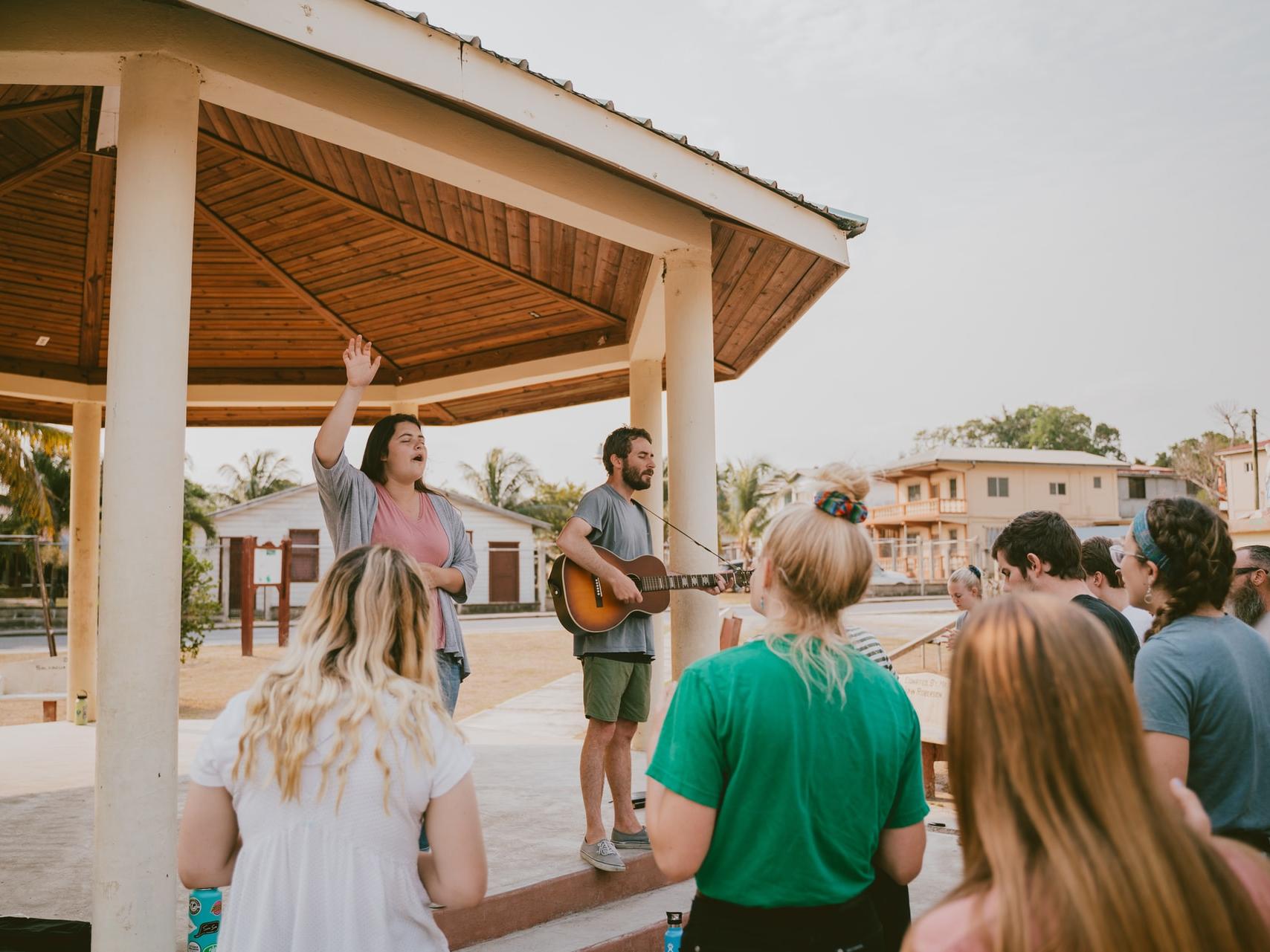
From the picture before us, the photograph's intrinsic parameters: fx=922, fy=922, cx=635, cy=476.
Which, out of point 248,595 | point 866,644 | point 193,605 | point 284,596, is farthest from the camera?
point 284,596

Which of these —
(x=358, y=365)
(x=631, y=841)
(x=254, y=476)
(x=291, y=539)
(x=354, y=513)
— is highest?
(x=254, y=476)

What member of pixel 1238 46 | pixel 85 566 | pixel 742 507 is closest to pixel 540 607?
pixel 742 507

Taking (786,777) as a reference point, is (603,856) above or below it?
below

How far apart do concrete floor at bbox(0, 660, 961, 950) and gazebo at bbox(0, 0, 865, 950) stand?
2.86 ft

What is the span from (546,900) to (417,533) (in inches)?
64.2

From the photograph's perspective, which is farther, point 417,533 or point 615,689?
point 615,689

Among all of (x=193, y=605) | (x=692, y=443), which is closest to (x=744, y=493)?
(x=193, y=605)

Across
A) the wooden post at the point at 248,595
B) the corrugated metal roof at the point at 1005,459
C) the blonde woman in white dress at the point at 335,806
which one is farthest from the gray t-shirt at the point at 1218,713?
the corrugated metal roof at the point at 1005,459

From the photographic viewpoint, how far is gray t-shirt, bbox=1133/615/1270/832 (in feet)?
6.93

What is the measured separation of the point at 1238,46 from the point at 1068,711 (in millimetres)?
53890

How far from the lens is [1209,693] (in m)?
2.12

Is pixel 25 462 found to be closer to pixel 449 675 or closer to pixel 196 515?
pixel 196 515

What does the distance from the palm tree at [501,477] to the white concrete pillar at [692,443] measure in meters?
42.1

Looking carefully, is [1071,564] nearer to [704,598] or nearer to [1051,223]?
[704,598]
